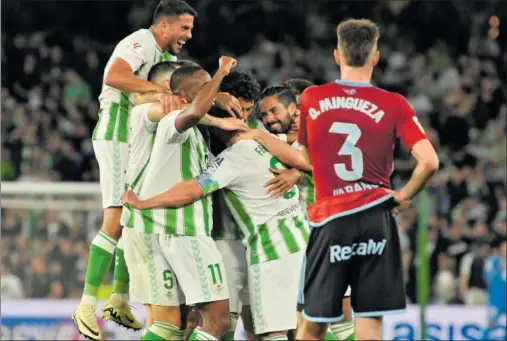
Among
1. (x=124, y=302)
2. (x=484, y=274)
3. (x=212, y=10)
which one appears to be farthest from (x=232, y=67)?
(x=212, y=10)

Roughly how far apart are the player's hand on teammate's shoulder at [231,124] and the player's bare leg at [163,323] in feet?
4.04

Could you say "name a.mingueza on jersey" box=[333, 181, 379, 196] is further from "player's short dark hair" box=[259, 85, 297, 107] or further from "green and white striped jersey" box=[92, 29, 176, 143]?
"green and white striped jersey" box=[92, 29, 176, 143]

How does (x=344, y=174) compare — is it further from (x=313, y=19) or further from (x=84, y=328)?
(x=313, y=19)

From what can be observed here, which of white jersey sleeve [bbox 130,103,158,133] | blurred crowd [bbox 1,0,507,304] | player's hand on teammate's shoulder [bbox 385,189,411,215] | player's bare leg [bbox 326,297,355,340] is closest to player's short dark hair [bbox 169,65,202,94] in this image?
white jersey sleeve [bbox 130,103,158,133]

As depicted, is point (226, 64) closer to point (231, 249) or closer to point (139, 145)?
point (139, 145)

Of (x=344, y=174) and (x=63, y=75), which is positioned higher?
(x=63, y=75)

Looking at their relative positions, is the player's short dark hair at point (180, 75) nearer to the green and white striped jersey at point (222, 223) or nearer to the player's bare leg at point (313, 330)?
the green and white striped jersey at point (222, 223)

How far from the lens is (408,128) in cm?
589

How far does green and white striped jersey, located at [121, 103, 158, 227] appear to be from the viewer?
289 inches

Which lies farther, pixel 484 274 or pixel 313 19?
pixel 313 19

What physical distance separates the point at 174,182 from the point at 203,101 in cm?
78

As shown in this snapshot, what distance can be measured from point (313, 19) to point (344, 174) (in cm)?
1385

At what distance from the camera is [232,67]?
6.91m

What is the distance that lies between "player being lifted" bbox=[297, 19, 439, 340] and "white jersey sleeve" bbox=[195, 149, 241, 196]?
1245 mm
